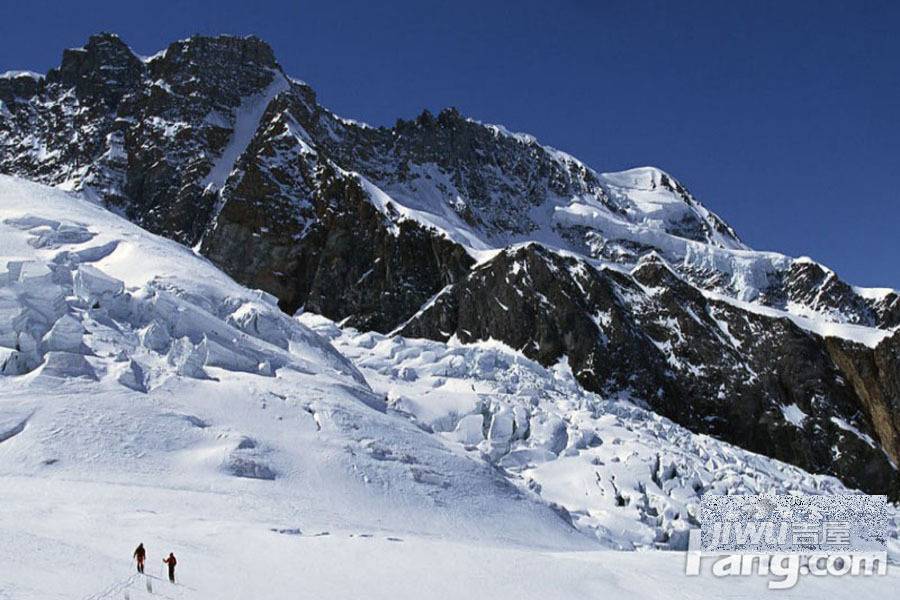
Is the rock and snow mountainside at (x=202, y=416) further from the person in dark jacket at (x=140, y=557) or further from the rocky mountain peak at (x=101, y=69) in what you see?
the rocky mountain peak at (x=101, y=69)

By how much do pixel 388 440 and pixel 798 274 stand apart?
134315 mm

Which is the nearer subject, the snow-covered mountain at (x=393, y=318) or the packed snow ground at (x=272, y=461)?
the packed snow ground at (x=272, y=461)

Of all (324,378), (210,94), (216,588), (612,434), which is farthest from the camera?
(210,94)

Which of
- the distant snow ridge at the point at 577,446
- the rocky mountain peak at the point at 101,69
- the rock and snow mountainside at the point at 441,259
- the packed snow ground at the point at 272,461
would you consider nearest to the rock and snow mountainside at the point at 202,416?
the packed snow ground at the point at 272,461

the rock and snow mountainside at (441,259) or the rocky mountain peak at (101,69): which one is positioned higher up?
the rocky mountain peak at (101,69)

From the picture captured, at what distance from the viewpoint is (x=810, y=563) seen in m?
39.6

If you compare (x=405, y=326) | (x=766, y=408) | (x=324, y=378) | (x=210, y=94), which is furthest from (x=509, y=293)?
(x=210, y=94)

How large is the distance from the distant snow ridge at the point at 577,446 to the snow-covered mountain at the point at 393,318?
1.07 feet

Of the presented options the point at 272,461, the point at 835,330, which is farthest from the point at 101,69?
the point at 272,461

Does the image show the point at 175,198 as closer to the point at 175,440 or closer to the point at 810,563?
the point at 175,440

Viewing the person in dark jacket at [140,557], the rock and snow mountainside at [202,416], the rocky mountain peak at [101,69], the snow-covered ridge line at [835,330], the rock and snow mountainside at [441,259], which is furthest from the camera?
the rocky mountain peak at [101,69]

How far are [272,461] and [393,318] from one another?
82829mm

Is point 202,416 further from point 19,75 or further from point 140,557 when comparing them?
point 19,75

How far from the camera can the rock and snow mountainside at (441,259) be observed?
114375 millimetres
